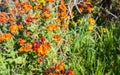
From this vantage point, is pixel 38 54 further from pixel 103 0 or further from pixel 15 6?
pixel 103 0

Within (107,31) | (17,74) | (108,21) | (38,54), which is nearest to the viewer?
(38,54)

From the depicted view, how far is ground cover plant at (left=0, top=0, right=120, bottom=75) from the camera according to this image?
10.6 ft

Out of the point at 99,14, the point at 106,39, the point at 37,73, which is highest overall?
the point at 99,14

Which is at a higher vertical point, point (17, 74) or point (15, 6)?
point (15, 6)

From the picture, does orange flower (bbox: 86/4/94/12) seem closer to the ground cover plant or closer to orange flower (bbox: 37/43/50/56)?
the ground cover plant

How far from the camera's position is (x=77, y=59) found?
357 cm

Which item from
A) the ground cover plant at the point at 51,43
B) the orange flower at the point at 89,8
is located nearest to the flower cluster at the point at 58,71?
the ground cover plant at the point at 51,43

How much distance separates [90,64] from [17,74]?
2.79 ft

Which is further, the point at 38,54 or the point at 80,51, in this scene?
the point at 80,51

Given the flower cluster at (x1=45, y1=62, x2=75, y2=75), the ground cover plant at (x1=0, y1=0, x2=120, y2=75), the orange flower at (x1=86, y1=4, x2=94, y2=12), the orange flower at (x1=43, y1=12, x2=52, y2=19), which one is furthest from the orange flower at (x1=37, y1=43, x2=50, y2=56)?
the orange flower at (x1=86, y1=4, x2=94, y2=12)

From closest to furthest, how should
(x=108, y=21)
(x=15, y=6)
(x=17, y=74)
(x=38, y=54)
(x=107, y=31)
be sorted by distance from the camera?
(x=38, y=54), (x=17, y=74), (x=15, y=6), (x=107, y=31), (x=108, y=21)

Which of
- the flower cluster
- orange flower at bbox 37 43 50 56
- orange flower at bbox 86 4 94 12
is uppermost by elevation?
orange flower at bbox 86 4 94 12

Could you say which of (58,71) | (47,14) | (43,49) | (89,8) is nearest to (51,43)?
(47,14)

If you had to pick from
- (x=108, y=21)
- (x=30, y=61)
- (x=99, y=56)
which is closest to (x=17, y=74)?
(x=30, y=61)
